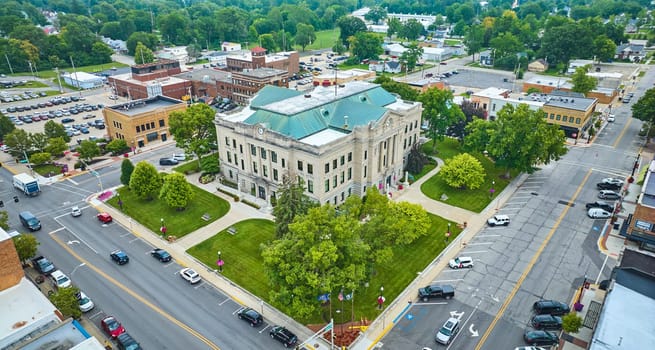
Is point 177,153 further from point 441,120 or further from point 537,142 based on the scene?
point 537,142

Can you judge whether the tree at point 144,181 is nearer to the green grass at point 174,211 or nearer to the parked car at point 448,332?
the green grass at point 174,211

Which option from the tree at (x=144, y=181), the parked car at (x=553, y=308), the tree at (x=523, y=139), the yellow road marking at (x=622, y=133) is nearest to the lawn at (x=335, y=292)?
the parked car at (x=553, y=308)

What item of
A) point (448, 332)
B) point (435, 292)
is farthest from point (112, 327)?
point (435, 292)

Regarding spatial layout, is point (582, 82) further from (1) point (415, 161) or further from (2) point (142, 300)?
(2) point (142, 300)

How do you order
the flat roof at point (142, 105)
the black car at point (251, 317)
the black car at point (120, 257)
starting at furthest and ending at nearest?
1. the flat roof at point (142, 105)
2. the black car at point (120, 257)
3. the black car at point (251, 317)

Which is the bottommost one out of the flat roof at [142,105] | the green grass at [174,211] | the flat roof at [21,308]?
the green grass at [174,211]

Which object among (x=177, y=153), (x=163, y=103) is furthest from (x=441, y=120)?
(x=163, y=103)

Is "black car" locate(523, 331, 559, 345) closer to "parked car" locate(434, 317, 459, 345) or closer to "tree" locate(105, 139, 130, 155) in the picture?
"parked car" locate(434, 317, 459, 345)
